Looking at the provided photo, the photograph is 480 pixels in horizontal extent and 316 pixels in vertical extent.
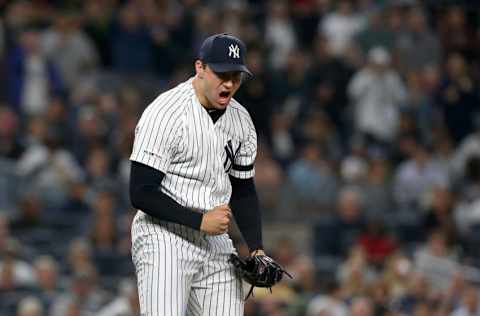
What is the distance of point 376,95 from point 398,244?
262cm

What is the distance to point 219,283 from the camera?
693cm

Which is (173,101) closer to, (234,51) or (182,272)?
(234,51)

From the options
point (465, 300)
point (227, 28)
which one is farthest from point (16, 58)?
point (465, 300)

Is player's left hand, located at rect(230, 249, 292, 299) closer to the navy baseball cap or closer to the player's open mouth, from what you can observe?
the player's open mouth

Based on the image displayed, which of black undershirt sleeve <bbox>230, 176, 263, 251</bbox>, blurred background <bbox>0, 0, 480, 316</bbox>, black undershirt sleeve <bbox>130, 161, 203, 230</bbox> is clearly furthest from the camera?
blurred background <bbox>0, 0, 480, 316</bbox>

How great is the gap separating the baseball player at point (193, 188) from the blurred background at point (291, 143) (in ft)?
17.6

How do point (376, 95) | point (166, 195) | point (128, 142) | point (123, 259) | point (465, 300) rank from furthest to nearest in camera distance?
point (376, 95) → point (128, 142) → point (123, 259) → point (465, 300) → point (166, 195)

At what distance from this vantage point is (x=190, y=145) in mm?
6758

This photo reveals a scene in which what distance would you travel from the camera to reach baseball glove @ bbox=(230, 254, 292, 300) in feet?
22.6

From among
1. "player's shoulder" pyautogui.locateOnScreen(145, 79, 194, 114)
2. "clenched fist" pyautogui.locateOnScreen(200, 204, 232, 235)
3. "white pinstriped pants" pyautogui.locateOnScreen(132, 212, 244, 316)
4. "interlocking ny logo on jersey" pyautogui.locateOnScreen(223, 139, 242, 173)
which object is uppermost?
"player's shoulder" pyautogui.locateOnScreen(145, 79, 194, 114)

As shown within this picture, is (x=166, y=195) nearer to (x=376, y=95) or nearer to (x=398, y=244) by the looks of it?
(x=398, y=244)

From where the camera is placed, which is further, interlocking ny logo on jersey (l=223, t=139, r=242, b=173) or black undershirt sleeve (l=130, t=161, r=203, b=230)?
interlocking ny logo on jersey (l=223, t=139, r=242, b=173)

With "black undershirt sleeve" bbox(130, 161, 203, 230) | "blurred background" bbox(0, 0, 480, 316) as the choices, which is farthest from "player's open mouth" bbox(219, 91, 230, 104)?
"blurred background" bbox(0, 0, 480, 316)

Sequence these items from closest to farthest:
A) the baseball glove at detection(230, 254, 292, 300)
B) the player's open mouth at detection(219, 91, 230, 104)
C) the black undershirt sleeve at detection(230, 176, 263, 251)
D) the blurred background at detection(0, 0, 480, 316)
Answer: the player's open mouth at detection(219, 91, 230, 104) < the baseball glove at detection(230, 254, 292, 300) < the black undershirt sleeve at detection(230, 176, 263, 251) < the blurred background at detection(0, 0, 480, 316)
